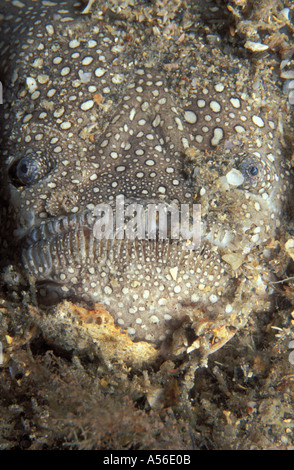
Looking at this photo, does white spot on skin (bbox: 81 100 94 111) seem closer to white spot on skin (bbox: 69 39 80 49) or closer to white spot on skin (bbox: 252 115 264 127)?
white spot on skin (bbox: 69 39 80 49)


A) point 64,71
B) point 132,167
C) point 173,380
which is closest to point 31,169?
point 132,167

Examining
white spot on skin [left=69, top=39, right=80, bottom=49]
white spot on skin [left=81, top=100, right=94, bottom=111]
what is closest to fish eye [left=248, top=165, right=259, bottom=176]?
white spot on skin [left=81, top=100, right=94, bottom=111]

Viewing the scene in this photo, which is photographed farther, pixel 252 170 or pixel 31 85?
pixel 31 85

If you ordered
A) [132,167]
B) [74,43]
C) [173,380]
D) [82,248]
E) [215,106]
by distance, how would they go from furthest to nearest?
1. [74,43]
2. [215,106]
3. [173,380]
4. [132,167]
5. [82,248]

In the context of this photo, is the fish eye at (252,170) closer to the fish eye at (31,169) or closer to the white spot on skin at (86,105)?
the white spot on skin at (86,105)

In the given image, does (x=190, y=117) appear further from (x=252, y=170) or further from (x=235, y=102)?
(x=252, y=170)

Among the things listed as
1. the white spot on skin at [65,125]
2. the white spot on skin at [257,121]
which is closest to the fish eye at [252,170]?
the white spot on skin at [257,121]
